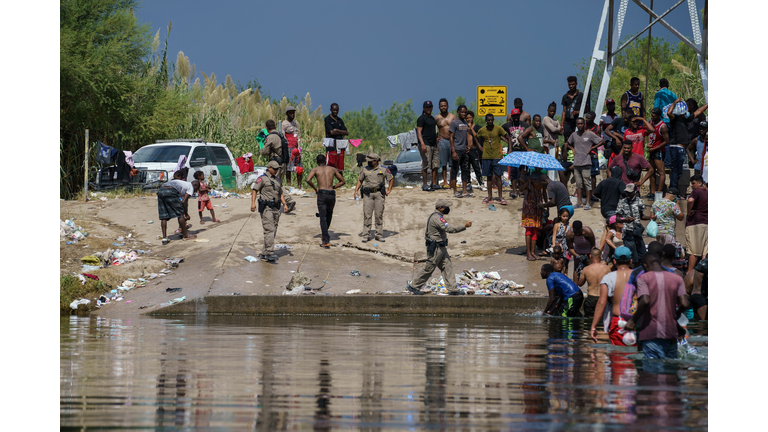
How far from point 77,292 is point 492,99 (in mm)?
10067

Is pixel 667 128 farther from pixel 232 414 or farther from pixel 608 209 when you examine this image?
pixel 232 414

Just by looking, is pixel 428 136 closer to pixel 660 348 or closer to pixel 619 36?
pixel 619 36

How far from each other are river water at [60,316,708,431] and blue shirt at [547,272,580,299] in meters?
1.04

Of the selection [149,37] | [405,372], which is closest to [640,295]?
[405,372]

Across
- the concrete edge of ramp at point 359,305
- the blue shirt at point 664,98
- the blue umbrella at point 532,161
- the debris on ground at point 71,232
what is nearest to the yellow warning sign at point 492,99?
the blue shirt at point 664,98

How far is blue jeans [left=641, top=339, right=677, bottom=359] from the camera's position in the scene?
7.25 metres

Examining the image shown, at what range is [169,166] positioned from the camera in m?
21.4

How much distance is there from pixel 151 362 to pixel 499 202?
40.6 ft

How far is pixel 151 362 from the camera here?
7691 millimetres

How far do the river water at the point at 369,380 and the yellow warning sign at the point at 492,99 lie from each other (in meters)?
8.65

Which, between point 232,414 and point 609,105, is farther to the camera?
point 609,105

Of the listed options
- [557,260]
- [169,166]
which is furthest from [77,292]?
[169,166]

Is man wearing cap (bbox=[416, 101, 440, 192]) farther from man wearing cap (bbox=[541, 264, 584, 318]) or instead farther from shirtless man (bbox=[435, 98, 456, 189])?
man wearing cap (bbox=[541, 264, 584, 318])

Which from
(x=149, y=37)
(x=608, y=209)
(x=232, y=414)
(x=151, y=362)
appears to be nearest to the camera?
(x=232, y=414)
